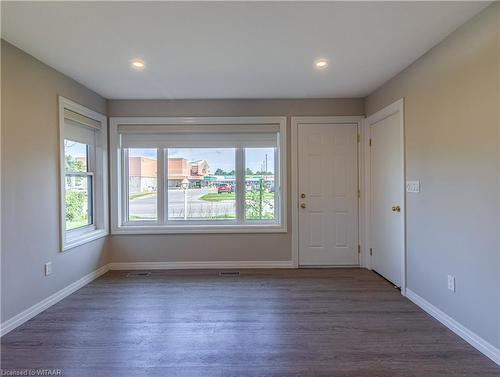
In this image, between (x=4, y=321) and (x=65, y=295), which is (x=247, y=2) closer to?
(x=4, y=321)

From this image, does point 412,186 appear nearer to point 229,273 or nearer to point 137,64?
point 229,273

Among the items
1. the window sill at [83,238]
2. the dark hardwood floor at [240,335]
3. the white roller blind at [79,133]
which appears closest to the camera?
the dark hardwood floor at [240,335]

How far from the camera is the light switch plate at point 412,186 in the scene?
2.72 m

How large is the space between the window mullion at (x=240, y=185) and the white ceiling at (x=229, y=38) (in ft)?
3.46

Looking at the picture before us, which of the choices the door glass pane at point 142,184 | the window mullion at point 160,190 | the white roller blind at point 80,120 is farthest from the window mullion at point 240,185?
the white roller blind at point 80,120

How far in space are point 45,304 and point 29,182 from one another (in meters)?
1.17

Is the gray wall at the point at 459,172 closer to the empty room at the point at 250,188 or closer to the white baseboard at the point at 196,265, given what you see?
the empty room at the point at 250,188

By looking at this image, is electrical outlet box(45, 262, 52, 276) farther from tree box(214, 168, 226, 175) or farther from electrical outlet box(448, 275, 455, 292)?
electrical outlet box(448, 275, 455, 292)

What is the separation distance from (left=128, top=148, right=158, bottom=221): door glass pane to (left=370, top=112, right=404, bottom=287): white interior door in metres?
2.99

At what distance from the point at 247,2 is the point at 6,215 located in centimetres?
244

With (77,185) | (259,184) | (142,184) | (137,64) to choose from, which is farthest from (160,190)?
(137,64)

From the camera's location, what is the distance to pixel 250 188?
4.03 m

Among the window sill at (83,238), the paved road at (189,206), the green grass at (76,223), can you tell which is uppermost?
the paved road at (189,206)

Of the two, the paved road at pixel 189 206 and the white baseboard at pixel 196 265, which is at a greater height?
the paved road at pixel 189 206
